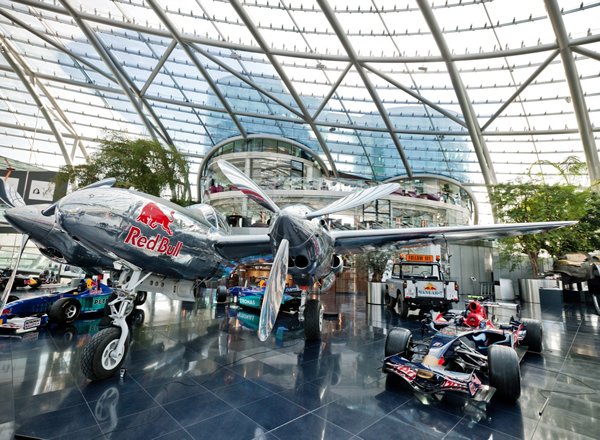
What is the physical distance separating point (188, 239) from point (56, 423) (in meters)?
3.36

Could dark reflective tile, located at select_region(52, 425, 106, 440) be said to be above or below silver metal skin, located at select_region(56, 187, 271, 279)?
below

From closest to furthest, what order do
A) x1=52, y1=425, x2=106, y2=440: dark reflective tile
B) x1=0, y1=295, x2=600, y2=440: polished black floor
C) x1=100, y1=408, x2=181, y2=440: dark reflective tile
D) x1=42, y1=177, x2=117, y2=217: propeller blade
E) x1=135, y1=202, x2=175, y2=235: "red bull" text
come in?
x1=52, y1=425, x2=106, y2=440: dark reflective tile, x1=100, y1=408, x2=181, y2=440: dark reflective tile, x1=0, y1=295, x2=600, y2=440: polished black floor, x1=135, y1=202, x2=175, y2=235: "red bull" text, x1=42, y1=177, x2=117, y2=217: propeller blade

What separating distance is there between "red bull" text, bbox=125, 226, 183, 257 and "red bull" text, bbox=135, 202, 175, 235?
0.61 feet

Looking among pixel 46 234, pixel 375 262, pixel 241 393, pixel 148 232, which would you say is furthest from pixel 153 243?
pixel 375 262

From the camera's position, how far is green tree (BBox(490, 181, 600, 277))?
18.8 meters

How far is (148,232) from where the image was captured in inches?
208

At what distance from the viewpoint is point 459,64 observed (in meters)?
24.3

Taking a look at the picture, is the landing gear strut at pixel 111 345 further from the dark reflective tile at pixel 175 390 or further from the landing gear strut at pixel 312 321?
the landing gear strut at pixel 312 321

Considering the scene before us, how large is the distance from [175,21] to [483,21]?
79.4 feet

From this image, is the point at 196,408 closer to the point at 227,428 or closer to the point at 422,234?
the point at 227,428

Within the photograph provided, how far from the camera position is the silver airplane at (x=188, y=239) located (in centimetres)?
480

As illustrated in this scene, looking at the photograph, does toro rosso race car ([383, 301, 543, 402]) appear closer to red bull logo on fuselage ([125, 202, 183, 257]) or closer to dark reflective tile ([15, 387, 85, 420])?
red bull logo on fuselage ([125, 202, 183, 257])

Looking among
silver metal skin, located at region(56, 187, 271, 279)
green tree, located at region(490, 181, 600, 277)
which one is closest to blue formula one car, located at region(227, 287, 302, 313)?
silver metal skin, located at region(56, 187, 271, 279)

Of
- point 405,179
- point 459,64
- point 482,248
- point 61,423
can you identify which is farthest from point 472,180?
point 61,423
